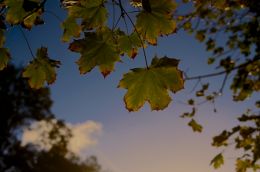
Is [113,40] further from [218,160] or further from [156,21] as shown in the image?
[218,160]

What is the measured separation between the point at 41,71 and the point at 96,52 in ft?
1.85

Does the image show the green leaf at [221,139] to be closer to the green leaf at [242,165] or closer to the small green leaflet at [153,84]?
the green leaf at [242,165]

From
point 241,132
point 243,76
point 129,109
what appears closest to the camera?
point 129,109

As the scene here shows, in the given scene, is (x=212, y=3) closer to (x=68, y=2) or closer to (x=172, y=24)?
(x=172, y=24)

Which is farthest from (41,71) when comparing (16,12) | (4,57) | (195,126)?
(195,126)

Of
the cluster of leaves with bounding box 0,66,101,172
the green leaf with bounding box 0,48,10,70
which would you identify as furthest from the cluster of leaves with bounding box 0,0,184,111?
the cluster of leaves with bounding box 0,66,101,172

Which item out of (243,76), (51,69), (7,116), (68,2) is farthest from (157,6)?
(7,116)

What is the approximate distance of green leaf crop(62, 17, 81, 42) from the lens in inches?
79.6

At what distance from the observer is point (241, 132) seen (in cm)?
446

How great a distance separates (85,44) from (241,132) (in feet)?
11.5

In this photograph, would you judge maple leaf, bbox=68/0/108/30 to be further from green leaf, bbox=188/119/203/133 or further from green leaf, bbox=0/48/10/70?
green leaf, bbox=188/119/203/133

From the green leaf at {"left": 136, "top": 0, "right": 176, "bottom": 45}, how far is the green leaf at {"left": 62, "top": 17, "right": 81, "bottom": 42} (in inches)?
20.1

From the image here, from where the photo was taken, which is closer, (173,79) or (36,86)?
(173,79)

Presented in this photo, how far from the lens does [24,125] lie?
31.8m
